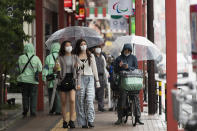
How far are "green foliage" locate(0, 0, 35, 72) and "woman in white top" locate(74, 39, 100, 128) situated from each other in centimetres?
180

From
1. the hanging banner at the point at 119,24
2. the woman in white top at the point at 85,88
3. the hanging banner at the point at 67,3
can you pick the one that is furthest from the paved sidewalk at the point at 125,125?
the hanging banner at the point at 119,24

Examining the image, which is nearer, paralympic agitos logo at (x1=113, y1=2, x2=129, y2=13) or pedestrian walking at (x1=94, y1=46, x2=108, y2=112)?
paralympic agitos logo at (x1=113, y1=2, x2=129, y2=13)

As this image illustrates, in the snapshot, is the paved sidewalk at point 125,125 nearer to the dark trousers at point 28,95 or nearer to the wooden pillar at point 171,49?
the dark trousers at point 28,95

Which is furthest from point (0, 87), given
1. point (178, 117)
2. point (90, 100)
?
point (178, 117)

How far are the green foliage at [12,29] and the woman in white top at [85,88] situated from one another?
Result: 180 centimetres

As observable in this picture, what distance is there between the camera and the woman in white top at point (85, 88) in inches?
476

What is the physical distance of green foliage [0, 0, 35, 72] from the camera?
12.6 metres

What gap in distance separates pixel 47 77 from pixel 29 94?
2.60ft

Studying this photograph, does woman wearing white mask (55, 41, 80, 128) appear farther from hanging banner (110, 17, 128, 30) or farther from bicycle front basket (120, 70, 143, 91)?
hanging banner (110, 17, 128, 30)

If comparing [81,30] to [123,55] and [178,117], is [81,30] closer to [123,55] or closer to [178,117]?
[123,55]

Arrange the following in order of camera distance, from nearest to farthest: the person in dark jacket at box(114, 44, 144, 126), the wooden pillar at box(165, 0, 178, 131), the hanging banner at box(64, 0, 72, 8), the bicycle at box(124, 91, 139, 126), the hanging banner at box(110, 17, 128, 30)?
the wooden pillar at box(165, 0, 178, 131) → the bicycle at box(124, 91, 139, 126) → the person in dark jacket at box(114, 44, 144, 126) → the hanging banner at box(64, 0, 72, 8) → the hanging banner at box(110, 17, 128, 30)

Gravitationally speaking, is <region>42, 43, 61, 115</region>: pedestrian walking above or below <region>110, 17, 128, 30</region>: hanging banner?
below

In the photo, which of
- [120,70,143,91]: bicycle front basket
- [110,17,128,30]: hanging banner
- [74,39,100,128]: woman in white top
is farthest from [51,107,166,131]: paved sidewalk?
[110,17,128,30]: hanging banner

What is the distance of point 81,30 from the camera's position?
1395 cm
